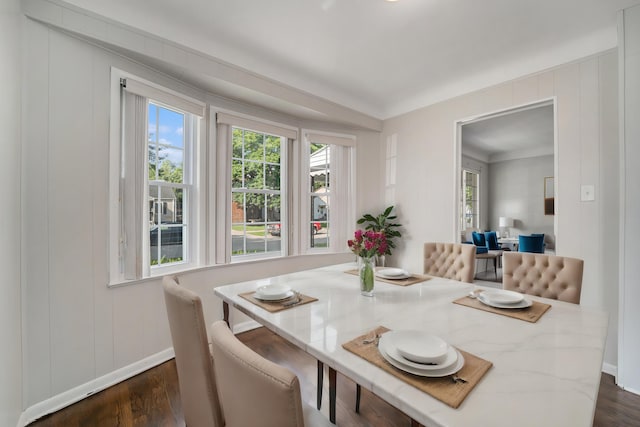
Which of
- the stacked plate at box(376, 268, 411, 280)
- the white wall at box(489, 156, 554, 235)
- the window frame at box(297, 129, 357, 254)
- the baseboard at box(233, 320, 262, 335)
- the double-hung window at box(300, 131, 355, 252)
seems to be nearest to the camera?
the stacked plate at box(376, 268, 411, 280)

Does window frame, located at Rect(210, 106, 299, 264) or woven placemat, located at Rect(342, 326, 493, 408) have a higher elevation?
window frame, located at Rect(210, 106, 299, 264)

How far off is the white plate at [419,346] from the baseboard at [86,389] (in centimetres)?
213

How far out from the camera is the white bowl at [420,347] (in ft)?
2.75

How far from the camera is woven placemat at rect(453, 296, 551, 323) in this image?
125 cm

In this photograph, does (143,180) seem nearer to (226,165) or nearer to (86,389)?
(226,165)

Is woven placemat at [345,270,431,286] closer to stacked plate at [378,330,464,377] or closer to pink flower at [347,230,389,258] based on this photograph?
pink flower at [347,230,389,258]

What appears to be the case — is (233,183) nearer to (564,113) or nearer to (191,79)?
(191,79)

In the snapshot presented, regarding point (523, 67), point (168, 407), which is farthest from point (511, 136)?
point (168, 407)

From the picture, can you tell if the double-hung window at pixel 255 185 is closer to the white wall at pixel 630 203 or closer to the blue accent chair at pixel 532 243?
the white wall at pixel 630 203

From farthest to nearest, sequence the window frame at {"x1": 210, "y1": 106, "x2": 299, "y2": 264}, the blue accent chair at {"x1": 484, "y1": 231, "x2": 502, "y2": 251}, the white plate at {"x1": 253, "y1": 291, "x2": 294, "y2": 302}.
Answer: the blue accent chair at {"x1": 484, "y1": 231, "x2": 502, "y2": 251}
the window frame at {"x1": 210, "y1": 106, "x2": 299, "y2": 264}
the white plate at {"x1": 253, "y1": 291, "x2": 294, "y2": 302}

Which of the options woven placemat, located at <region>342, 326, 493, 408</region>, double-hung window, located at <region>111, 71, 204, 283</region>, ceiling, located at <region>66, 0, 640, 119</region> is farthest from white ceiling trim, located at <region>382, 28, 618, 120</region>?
woven placemat, located at <region>342, 326, 493, 408</region>

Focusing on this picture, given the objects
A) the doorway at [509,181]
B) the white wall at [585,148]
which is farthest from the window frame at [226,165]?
the doorway at [509,181]

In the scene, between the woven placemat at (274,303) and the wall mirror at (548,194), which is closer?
the woven placemat at (274,303)

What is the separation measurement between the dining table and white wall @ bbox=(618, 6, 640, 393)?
110 cm
